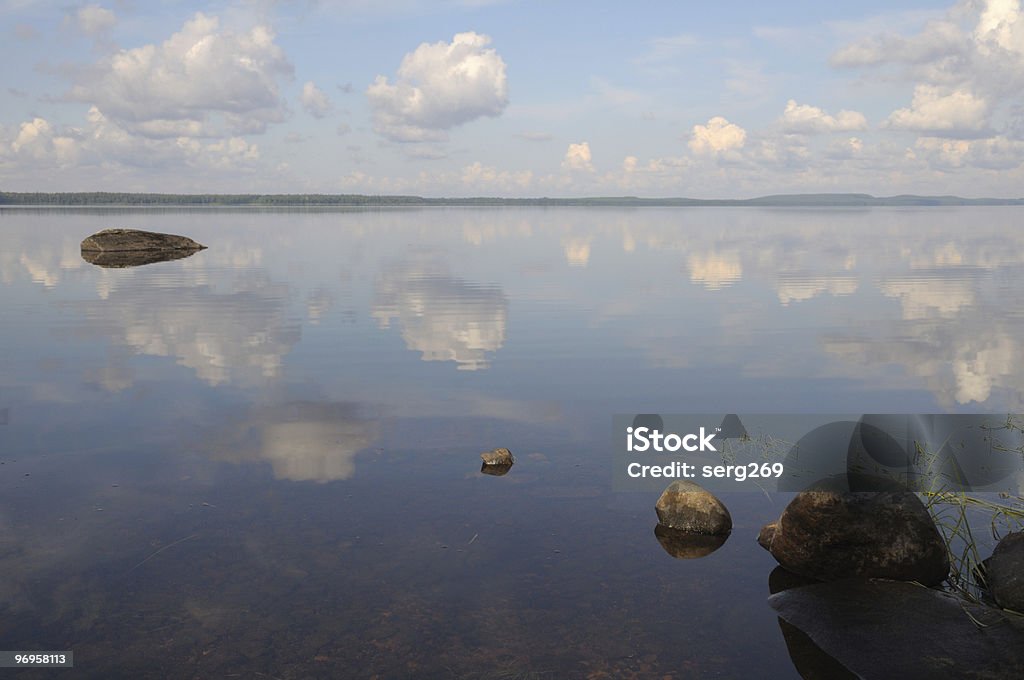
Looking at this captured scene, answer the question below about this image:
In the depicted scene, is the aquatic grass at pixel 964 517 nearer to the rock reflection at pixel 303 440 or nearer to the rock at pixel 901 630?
the rock at pixel 901 630

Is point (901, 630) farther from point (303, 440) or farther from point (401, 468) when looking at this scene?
point (303, 440)

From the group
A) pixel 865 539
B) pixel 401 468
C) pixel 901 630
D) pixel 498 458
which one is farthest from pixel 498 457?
pixel 901 630

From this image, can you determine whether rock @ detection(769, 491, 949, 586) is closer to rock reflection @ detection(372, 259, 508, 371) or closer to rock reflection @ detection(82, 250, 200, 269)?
rock reflection @ detection(372, 259, 508, 371)

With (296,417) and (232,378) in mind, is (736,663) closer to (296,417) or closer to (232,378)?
(296,417)

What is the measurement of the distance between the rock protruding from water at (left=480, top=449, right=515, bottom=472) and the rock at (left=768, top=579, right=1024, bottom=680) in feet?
18.8

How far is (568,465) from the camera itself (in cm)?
1473

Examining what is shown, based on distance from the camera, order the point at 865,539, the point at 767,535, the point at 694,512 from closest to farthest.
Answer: the point at 865,539
the point at 767,535
the point at 694,512

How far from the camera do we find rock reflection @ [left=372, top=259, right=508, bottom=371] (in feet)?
A: 84.0

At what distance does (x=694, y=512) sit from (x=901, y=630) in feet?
11.6

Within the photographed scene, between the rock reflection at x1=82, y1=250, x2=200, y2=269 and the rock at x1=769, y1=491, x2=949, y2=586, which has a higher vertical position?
the rock at x1=769, y1=491, x2=949, y2=586

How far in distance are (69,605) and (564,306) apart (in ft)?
91.5

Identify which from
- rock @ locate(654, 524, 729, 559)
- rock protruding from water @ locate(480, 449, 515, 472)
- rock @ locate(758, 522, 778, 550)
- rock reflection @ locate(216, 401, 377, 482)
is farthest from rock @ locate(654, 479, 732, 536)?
rock reflection @ locate(216, 401, 377, 482)

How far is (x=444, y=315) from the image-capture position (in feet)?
108

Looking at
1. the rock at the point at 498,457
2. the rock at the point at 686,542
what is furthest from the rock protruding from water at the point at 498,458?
the rock at the point at 686,542
